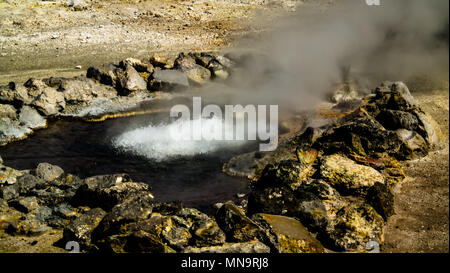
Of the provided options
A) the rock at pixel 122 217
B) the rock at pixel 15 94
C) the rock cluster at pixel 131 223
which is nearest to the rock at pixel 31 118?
the rock at pixel 15 94

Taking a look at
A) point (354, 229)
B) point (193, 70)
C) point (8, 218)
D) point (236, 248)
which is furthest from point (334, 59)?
point (8, 218)

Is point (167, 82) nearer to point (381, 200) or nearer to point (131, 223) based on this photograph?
point (131, 223)

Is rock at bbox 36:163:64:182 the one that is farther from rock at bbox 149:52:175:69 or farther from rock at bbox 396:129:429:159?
rock at bbox 396:129:429:159

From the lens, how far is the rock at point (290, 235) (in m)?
5.41

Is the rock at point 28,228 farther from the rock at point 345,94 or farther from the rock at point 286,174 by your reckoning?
the rock at point 345,94

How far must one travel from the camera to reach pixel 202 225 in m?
5.58

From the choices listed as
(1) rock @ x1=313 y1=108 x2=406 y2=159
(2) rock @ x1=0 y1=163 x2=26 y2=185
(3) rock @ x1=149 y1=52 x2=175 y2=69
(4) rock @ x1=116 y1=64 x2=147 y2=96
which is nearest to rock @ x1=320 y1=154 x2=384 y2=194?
(1) rock @ x1=313 y1=108 x2=406 y2=159

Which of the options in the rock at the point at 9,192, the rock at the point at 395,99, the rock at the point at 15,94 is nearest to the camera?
the rock at the point at 9,192

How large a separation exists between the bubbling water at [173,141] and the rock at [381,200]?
3575mm

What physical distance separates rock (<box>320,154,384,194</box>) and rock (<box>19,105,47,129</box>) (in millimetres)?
7522

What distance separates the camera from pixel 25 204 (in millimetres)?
6426

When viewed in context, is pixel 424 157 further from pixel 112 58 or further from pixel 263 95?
pixel 112 58

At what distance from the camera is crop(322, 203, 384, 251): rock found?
18.3ft

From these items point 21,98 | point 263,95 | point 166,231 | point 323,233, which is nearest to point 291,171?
point 323,233
